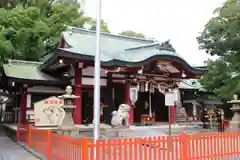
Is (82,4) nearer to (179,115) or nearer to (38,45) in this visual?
(38,45)

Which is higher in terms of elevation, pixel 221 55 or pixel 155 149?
pixel 221 55

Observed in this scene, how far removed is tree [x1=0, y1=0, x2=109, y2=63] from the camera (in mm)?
19872

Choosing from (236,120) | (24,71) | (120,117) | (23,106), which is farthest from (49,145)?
(24,71)

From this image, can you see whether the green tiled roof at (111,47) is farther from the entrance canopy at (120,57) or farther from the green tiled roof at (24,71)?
the green tiled roof at (24,71)

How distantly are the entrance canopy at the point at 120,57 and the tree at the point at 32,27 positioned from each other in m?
3.62

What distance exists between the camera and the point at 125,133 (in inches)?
515

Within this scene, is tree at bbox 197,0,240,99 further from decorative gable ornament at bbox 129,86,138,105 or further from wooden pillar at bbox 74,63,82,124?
wooden pillar at bbox 74,63,82,124

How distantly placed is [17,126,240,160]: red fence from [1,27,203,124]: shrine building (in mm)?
6530

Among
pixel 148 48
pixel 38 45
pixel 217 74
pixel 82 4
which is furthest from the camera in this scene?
pixel 82 4

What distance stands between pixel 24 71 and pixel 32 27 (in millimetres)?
6127

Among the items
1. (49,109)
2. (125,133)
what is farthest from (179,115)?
(49,109)

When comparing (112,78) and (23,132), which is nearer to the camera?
(23,132)

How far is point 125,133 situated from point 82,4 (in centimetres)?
2522

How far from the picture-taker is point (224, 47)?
1858 centimetres
